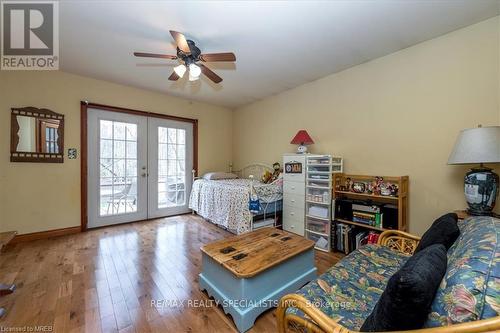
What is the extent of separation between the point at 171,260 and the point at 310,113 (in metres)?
2.95

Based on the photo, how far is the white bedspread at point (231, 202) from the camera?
311 cm

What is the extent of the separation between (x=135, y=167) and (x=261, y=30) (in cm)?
326

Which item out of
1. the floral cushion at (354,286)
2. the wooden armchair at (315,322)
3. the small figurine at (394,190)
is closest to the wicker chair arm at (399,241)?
the wooden armchair at (315,322)

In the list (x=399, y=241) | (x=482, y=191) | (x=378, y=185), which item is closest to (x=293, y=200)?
(x=378, y=185)

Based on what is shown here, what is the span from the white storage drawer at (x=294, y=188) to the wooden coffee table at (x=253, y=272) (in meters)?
1.03

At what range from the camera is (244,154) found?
496cm

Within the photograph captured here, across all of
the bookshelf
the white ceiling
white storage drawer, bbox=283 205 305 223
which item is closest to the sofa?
the bookshelf

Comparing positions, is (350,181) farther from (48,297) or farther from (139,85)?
(139,85)

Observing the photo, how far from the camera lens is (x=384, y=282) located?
1.38 metres

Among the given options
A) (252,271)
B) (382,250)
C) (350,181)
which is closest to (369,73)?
(350,181)

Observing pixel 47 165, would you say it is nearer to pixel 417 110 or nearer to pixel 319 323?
pixel 319 323

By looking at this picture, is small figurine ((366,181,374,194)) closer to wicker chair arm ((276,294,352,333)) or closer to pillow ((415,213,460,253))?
pillow ((415,213,460,253))

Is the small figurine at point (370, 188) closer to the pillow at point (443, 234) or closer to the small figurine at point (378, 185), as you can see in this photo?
the small figurine at point (378, 185)

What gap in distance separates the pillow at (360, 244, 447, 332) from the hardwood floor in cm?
103
